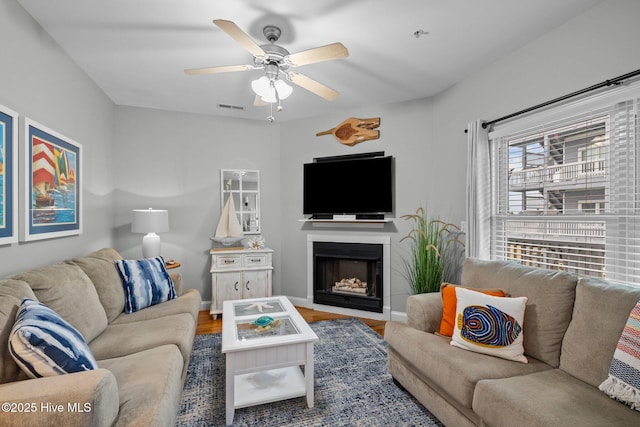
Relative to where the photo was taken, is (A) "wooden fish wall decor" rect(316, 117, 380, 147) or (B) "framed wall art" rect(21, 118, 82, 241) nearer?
(B) "framed wall art" rect(21, 118, 82, 241)

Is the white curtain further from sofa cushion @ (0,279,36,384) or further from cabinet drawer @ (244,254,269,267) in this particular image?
sofa cushion @ (0,279,36,384)

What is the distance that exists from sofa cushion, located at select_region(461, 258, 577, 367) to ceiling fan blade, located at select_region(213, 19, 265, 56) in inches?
88.8

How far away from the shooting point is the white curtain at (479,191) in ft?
9.37

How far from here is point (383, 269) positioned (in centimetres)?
387

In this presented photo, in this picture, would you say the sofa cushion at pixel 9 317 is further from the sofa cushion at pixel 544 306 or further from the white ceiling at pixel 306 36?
the sofa cushion at pixel 544 306

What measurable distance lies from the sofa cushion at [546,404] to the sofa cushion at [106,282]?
2.46m

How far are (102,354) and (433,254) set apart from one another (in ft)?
8.93

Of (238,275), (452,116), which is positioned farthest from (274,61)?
(238,275)

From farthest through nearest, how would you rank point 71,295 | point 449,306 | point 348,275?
Result: 1. point 348,275
2. point 449,306
3. point 71,295

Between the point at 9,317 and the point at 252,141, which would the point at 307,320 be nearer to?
the point at 252,141

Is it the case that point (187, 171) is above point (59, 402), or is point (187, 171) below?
above

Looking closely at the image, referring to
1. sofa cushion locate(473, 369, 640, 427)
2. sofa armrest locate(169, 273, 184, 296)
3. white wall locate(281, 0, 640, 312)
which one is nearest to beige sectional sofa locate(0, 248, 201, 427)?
sofa armrest locate(169, 273, 184, 296)

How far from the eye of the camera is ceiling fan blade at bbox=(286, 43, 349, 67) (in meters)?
1.91

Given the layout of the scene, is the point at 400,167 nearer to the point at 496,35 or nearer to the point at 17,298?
the point at 496,35
